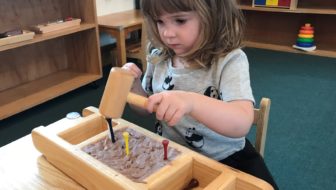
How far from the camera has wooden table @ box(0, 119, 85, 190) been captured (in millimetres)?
654

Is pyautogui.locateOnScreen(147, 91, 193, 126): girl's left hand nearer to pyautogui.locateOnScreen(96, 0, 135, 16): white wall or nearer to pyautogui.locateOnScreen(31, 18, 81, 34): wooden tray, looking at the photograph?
pyautogui.locateOnScreen(31, 18, 81, 34): wooden tray

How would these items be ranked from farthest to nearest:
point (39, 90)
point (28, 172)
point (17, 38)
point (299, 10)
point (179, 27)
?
point (299, 10) < point (39, 90) < point (17, 38) < point (179, 27) < point (28, 172)

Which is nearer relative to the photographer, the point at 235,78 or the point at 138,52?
the point at 235,78

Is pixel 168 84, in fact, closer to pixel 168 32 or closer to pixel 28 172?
pixel 168 32

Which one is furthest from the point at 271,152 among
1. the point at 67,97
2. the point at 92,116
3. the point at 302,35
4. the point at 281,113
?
the point at 302,35

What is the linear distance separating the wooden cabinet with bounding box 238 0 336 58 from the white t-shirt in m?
2.66

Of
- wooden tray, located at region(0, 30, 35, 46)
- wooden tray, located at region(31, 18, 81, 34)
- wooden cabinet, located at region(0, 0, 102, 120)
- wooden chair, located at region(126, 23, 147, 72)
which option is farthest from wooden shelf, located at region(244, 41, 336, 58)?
wooden tray, located at region(0, 30, 35, 46)

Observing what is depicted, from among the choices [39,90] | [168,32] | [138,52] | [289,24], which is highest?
[168,32]

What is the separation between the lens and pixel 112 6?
318cm

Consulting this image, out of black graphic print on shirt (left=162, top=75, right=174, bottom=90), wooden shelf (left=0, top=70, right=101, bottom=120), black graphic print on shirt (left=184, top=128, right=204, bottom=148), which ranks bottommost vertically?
wooden shelf (left=0, top=70, right=101, bottom=120)

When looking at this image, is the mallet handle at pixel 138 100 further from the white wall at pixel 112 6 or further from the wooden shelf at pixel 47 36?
the white wall at pixel 112 6

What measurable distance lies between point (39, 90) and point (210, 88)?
1.92 metres

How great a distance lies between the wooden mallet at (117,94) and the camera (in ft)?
1.96

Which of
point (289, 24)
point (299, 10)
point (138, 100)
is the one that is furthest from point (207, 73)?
point (289, 24)
